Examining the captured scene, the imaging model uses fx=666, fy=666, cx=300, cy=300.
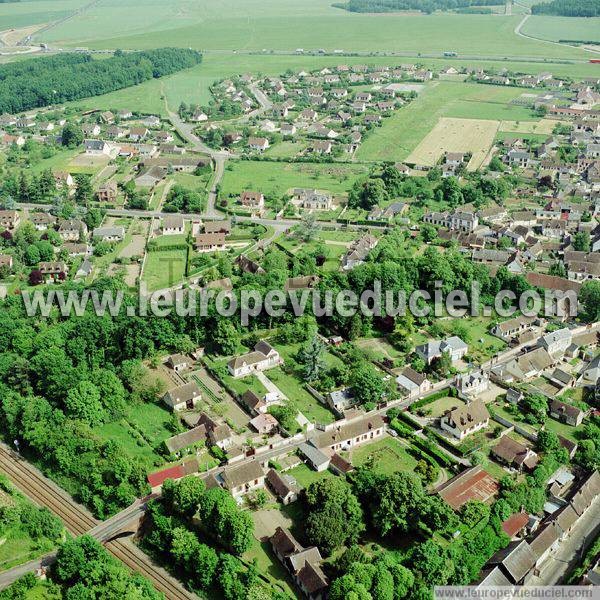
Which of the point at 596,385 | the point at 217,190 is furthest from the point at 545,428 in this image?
the point at 217,190

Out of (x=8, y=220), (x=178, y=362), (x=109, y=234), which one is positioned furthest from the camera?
(x=8, y=220)

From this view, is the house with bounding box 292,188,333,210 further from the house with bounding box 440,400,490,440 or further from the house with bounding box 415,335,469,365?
the house with bounding box 440,400,490,440

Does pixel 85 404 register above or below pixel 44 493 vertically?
above

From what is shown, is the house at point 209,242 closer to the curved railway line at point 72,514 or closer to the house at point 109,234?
the house at point 109,234

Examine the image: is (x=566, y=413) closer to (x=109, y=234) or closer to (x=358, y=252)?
(x=358, y=252)

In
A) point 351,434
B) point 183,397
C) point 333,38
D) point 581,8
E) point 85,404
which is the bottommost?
point 351,434

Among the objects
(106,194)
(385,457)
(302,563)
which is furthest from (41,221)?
(302,563)

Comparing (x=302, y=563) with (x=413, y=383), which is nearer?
(x=302, y=563)
